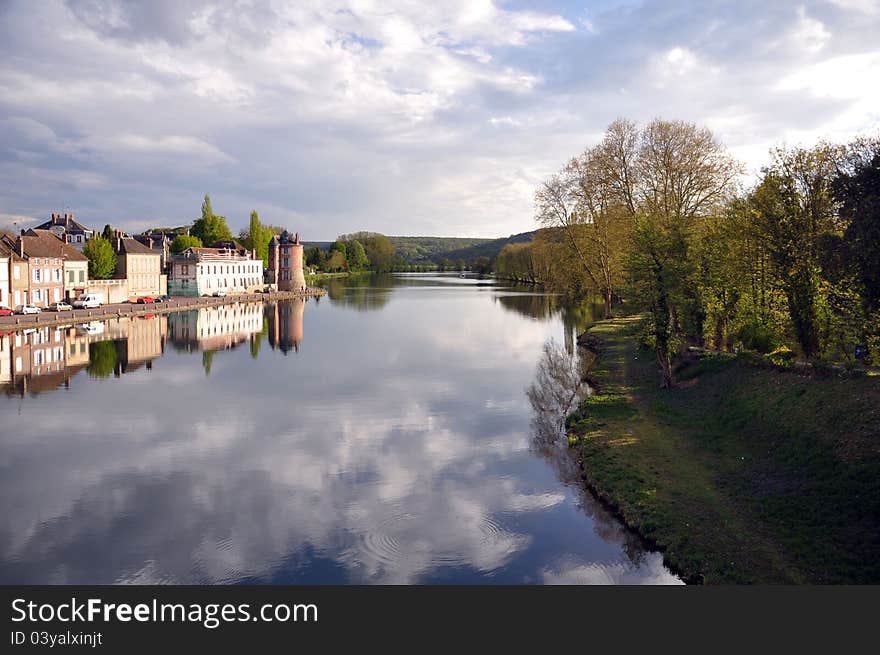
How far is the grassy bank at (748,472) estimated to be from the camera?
9.95 metres

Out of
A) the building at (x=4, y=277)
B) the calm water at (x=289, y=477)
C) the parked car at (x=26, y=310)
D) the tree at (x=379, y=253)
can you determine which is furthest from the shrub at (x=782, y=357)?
the tree at (x=379, y=253)

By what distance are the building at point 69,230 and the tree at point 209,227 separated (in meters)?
25.8

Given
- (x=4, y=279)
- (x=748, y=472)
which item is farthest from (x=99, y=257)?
(x=748, y=472)

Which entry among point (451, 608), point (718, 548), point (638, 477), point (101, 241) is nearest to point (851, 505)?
point (718, 548)

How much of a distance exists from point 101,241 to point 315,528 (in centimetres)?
5708

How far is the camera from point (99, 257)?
59.8m

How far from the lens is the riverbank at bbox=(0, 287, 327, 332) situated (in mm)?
42200

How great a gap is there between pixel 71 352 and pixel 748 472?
32614mm

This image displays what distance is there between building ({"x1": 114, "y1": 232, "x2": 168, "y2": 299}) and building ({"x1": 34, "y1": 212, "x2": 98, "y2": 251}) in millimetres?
7613

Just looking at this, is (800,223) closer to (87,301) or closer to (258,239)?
(87,301)

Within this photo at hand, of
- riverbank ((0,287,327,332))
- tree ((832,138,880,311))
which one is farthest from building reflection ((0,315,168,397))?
tree ((832,138,880,311))

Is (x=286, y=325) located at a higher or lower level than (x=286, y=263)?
lower

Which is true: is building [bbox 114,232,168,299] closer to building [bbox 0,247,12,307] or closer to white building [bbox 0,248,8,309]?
building [bbox 0,247,12,307]

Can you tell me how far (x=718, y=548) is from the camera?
1038cm
